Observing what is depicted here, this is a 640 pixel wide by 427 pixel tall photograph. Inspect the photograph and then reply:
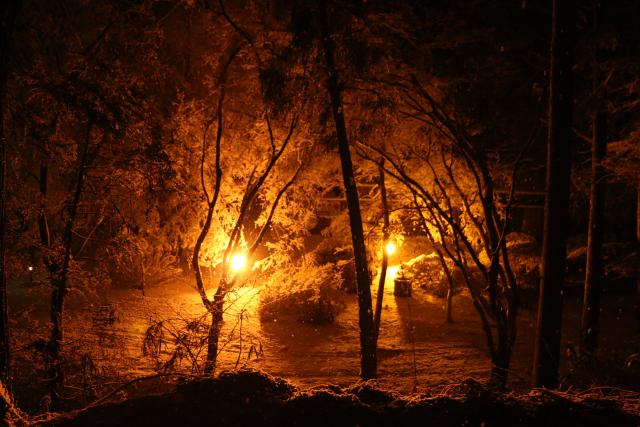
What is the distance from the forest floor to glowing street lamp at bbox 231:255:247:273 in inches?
24.1

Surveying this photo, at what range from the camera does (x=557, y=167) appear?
6441 millimetres

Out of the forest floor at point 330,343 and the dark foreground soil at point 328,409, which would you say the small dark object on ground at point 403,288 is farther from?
the dark foreground soil at point 328,409

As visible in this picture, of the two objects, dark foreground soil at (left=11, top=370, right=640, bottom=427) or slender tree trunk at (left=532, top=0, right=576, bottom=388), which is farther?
slender tree trunk at (left=532, top=0, right=576, bottom=388)

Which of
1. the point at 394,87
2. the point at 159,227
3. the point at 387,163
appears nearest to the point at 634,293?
the point at 387,163

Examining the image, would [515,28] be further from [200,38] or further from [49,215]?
[49,215]

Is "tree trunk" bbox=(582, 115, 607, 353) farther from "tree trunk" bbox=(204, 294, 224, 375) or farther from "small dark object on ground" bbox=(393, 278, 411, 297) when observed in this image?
"tree trunk" bbox=(204, 294, 224, 375)

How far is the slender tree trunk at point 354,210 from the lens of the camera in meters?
8.69

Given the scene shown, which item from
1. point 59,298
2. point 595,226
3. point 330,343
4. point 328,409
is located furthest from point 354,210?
point 595,226

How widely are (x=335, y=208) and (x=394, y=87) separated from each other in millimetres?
8459

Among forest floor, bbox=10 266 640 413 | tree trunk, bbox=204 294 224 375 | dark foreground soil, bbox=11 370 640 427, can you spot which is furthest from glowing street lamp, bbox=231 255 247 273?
dark foreground soil, bbox=11 370 640 427

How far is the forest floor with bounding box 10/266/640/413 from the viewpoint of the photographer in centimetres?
888

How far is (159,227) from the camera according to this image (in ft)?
43.0

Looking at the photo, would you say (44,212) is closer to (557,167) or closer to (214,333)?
(214,333)

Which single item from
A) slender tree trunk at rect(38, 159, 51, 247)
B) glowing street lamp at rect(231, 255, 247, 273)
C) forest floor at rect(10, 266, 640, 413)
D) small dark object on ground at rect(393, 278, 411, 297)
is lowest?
forest floor at rect(10, 266, 640, 413)
